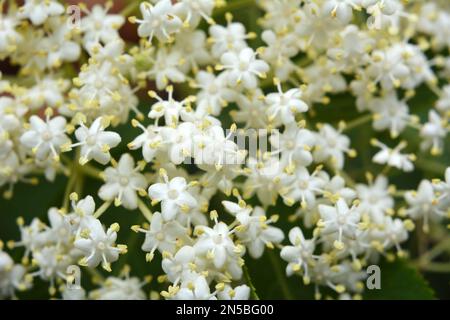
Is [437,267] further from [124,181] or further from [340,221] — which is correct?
[124,181]

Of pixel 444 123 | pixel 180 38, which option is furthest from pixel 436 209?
pixel 180 38

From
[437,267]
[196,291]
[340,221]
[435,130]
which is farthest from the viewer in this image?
[437,267]

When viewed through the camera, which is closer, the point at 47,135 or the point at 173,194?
the point at 173,194

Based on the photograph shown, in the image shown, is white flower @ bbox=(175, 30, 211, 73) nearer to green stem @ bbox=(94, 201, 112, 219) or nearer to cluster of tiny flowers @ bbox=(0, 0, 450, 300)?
cluster of tiny flowers @ bbox=(0, 0, 450, 300)

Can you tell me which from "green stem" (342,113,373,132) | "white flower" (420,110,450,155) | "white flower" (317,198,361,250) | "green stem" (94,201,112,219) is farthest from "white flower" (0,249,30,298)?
"white flower" (420,110,450,155)

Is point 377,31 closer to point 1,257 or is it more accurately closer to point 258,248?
point 258,248

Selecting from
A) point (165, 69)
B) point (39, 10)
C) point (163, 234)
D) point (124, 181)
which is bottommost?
point (163, 234)

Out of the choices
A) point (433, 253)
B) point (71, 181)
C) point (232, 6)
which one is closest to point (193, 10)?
point (232, 6)
